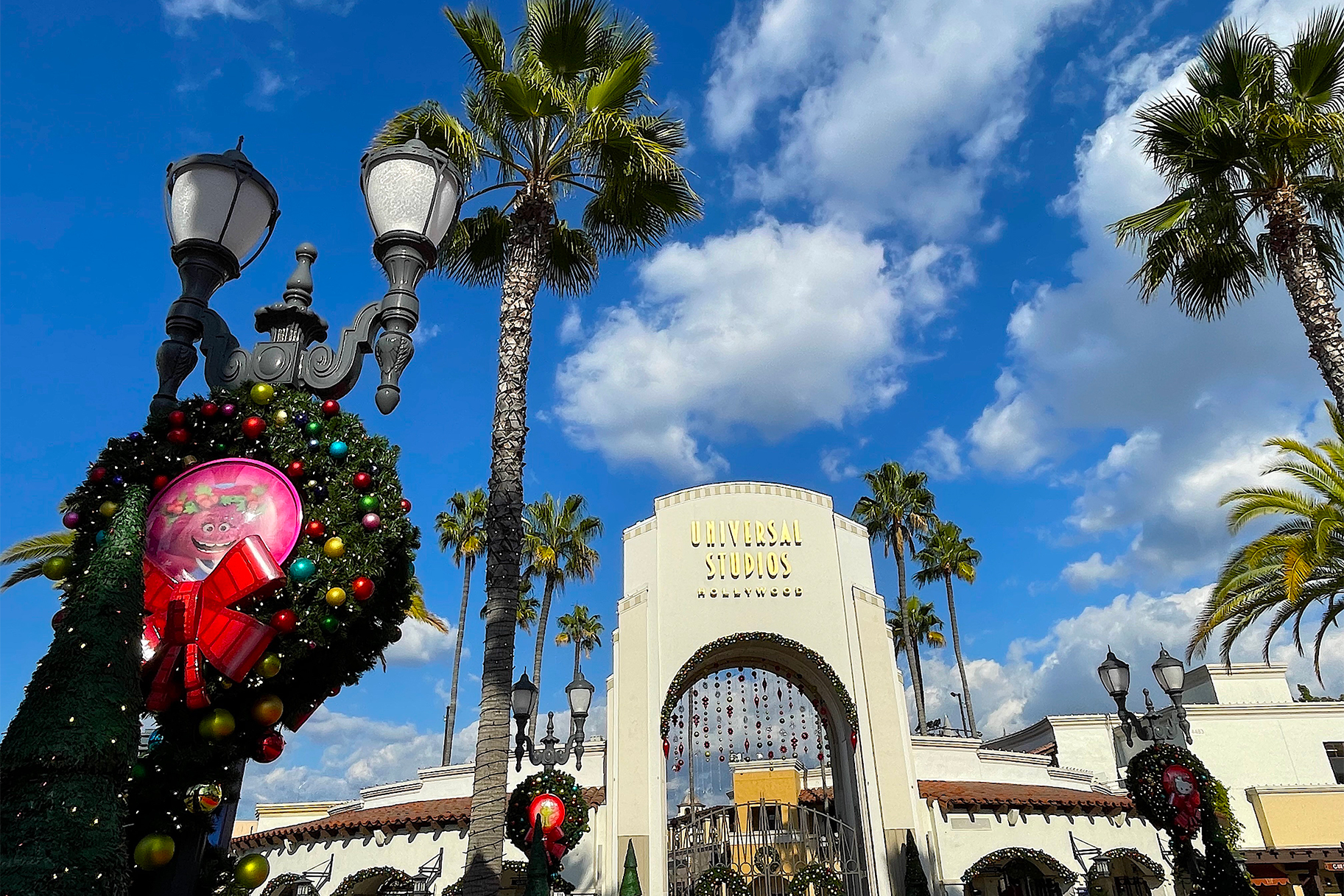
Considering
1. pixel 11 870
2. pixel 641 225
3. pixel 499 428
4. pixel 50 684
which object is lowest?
pixel 11 870

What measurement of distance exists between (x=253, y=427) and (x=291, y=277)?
1.02 metres

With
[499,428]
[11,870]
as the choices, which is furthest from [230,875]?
[499,428]

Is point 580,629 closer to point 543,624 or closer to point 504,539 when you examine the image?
point 543,624

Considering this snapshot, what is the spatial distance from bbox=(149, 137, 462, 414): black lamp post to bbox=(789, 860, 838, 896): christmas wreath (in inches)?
627

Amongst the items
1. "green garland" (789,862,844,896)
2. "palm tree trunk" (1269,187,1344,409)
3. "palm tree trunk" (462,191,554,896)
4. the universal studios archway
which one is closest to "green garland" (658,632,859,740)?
the universal studios archway

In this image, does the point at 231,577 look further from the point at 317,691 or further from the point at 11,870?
the point at 11,870

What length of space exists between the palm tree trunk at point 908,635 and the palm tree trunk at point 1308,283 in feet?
71.8

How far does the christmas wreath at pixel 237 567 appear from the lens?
348 centimetres

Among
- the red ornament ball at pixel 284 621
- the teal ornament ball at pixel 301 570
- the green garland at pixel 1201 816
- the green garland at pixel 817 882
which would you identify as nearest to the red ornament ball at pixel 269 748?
the red ornament ball at pixel 284 621

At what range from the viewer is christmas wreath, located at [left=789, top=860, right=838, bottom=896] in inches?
646

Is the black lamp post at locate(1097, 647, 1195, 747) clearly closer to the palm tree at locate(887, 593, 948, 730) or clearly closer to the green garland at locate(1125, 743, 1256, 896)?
the green garland at locate(1125, 743, 1256, 896)

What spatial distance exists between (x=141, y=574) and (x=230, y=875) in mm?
1531

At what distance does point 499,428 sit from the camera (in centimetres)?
1055

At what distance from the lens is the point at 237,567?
3.57 m
